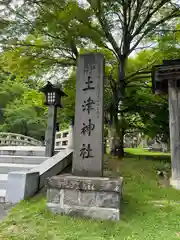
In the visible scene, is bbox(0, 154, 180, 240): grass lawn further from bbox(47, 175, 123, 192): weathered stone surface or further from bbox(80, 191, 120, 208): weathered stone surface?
bbox(47, 175, 123, 192): weathered stone surface

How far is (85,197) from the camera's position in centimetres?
385

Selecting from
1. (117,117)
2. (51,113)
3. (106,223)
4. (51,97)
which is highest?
(51,97)

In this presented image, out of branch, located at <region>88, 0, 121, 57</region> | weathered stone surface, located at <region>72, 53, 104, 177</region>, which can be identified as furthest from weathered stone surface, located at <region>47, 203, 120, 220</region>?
branch, located at <region>88, 0, 121, 57</region>

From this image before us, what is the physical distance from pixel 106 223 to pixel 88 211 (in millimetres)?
411

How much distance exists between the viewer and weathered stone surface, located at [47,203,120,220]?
3.71 meters

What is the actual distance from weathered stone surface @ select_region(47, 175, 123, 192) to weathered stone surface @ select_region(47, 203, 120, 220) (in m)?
0.37

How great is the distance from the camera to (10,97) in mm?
23438

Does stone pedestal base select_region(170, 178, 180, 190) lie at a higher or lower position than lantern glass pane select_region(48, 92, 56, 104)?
lower

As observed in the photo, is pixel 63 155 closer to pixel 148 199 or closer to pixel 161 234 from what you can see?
pixel 148 199

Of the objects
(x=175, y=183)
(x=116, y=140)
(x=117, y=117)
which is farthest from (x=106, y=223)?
(x=117, y=117)

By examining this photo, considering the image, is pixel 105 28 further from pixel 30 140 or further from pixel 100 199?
pixel 30 140

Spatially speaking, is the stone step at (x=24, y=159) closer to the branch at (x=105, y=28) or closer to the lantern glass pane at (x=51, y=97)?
the lantern glass pane at (x=51, y=97)

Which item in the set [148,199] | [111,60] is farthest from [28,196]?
[111,60]

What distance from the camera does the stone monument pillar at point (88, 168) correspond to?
3764mm
